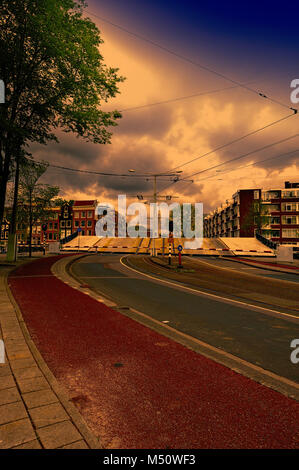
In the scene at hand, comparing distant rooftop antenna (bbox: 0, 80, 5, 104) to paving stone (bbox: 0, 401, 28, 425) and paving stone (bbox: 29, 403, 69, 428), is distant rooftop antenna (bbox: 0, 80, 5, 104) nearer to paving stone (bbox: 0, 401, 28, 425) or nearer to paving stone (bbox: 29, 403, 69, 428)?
paving stone (bbox: 0, 401, 28, 425)

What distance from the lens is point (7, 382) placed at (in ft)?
10.3

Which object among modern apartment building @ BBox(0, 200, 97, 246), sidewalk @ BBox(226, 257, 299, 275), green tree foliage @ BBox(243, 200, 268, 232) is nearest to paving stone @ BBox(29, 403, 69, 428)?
sidewalk @ BBox(226, 257, 299, 275)

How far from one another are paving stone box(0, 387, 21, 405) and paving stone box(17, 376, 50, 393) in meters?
0.08

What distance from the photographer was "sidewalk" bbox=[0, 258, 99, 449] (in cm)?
220

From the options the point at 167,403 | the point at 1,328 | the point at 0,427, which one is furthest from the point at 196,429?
the point at 1,328

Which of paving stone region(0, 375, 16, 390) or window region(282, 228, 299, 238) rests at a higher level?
window region(282, 228, 299, 238)

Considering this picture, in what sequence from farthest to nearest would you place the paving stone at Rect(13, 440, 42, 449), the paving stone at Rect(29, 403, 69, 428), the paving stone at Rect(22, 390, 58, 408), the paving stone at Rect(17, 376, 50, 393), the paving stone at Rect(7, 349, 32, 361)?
1. the paving stone at Rect(7, 349, 32, 361)
2. the paving stone at Rect(17, 376, 50, 393)
3. the paving stone at Rect(22, 390, 58, 408)
4. the paving stone at Rect(29, 403, 69, 428)
5. the paving stone at Rect(13, 440, 42, 449)

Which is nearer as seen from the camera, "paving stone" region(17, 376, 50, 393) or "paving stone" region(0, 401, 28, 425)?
"paving stone" region(0, 401, 28, 425)

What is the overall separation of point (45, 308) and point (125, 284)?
4.54 meters

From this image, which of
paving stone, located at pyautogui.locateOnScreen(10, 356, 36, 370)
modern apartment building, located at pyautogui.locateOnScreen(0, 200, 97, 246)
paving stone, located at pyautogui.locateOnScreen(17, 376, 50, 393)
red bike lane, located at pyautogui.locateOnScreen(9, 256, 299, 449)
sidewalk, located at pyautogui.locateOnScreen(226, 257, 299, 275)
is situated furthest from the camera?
modern apartment building, located at pyautogui.locateOnScreen(0, 200, 97, 246)

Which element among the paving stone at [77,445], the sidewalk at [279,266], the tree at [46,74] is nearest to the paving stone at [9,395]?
the paving stone at [77,445]

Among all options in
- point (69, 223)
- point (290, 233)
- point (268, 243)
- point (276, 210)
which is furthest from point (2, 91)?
point (290, 233)

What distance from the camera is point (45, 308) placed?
22.4 ft

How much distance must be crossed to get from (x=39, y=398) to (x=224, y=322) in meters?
4.35
